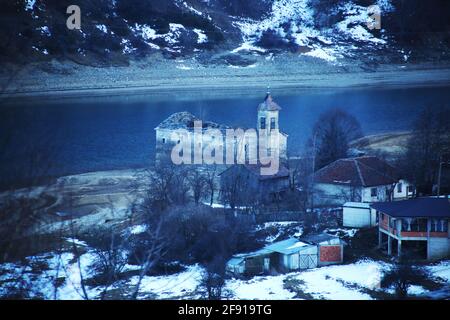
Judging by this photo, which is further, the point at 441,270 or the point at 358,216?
the point at 358,216

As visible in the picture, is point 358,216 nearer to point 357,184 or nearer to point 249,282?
point 357,184

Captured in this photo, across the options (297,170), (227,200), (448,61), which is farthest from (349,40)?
Result: (227,200)

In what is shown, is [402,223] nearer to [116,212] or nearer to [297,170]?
[297,170]

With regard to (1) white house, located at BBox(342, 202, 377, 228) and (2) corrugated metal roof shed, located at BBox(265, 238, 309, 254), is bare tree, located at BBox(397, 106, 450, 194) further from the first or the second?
(2) corrugated metal roof shed, located at BBox(265, 238, 309, 254)

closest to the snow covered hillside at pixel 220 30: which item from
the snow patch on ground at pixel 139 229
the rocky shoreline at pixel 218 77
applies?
the rocky shoreline at pixel 218 77

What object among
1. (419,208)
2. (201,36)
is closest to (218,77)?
(201,36)

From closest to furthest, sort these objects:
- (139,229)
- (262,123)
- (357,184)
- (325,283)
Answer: (325,283) → (139,229) → (357,184) → (262,123)

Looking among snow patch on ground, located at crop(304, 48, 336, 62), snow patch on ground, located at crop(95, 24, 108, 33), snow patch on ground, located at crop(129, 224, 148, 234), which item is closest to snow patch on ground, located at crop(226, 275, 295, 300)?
snow patch on ground, located at crop(129, 224, 148, 234)
